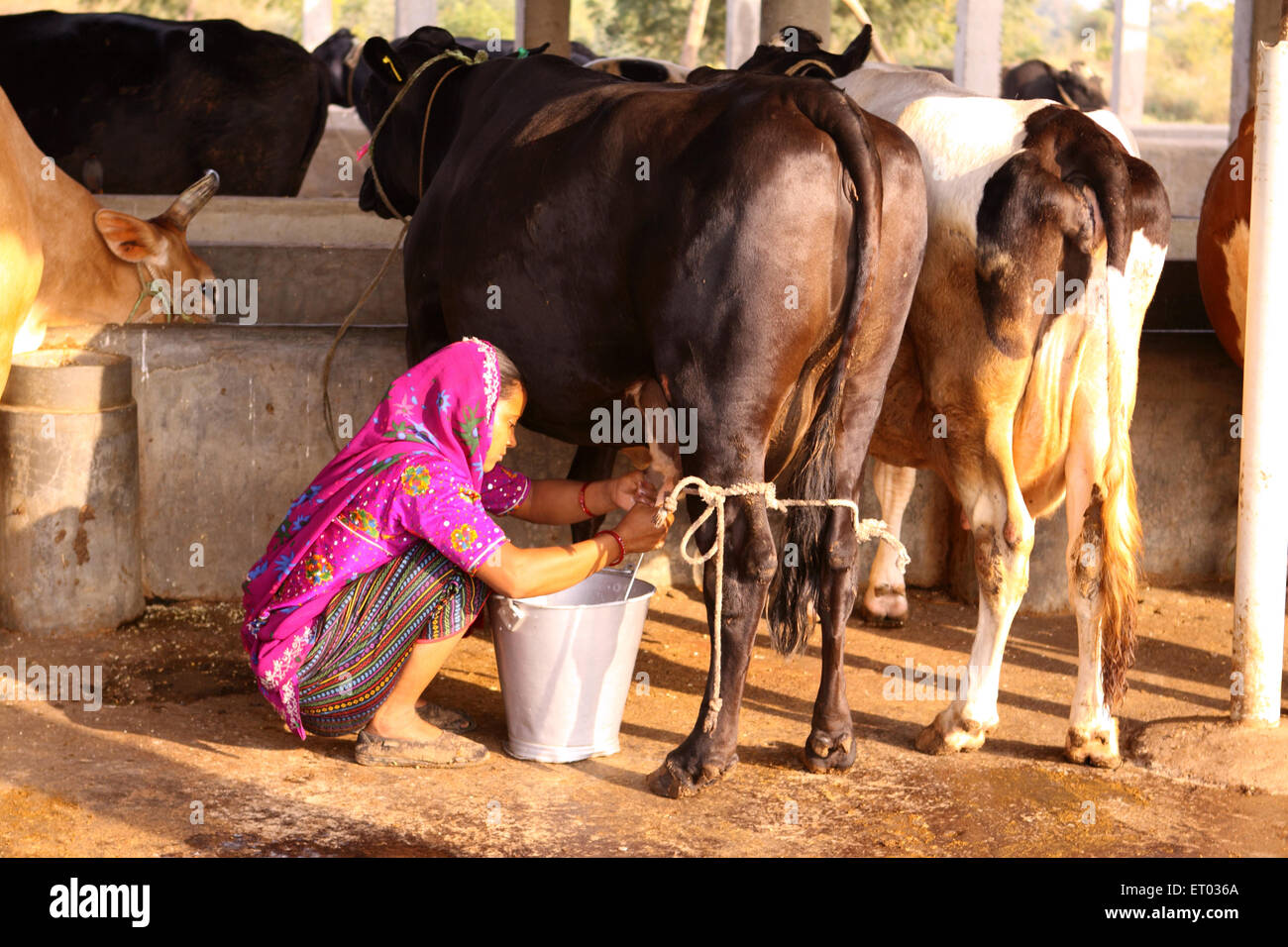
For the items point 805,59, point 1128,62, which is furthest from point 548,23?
point 1128,62

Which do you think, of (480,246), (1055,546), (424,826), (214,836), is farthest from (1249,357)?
(214,836)

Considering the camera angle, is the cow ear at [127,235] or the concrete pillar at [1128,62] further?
the concrete pillar at [1128,62]

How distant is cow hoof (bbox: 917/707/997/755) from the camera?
14.2ft

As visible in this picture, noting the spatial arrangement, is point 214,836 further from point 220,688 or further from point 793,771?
point 793,771

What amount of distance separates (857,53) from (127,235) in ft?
9.88

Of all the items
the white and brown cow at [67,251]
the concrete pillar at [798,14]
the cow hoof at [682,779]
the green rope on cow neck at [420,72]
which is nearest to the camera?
the cow hoof at [682,779]

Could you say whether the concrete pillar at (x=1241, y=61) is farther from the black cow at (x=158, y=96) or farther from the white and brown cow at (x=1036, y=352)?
the black cow at (x=158, y=96)

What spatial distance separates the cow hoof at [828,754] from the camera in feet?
13.6

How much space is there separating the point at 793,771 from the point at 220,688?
1.86 meters

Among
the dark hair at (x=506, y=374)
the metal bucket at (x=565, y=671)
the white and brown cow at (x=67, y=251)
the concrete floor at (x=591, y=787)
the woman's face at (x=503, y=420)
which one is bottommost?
the concrete floor at (x=591, y=787)

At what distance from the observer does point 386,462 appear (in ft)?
12.9

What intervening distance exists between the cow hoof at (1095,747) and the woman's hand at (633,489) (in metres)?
1.42

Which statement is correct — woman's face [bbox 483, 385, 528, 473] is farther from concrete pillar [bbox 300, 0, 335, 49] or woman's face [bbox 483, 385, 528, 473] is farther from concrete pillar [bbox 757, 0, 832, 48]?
concrete pillar [bbox 300, 0, 335, 49]

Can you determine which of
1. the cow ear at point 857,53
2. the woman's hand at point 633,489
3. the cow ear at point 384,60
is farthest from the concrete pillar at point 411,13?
the woman's hand at point 633,489
